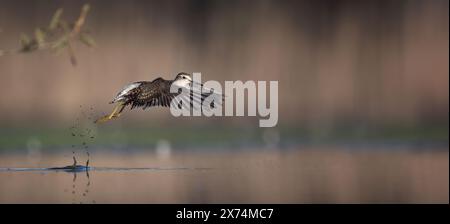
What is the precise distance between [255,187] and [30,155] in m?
7.50

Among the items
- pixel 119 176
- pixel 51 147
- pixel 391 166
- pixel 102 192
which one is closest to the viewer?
pixel 102 192

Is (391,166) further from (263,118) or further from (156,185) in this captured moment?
(263,118)

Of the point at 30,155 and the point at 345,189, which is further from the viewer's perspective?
the point at 30,155

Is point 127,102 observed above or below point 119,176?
above

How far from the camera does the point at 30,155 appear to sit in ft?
68.4

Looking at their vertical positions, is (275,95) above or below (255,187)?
above

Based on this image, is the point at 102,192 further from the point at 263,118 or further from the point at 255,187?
the point at 263,118

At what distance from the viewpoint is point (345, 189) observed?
47.4 feet

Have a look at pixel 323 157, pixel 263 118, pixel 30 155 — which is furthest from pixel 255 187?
pixel 263 118
